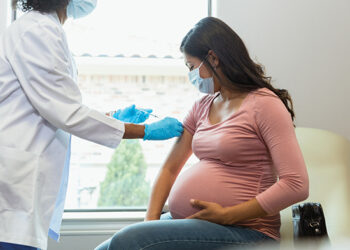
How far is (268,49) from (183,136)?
0.88m

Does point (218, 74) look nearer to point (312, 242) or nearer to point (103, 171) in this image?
point (312, 242)

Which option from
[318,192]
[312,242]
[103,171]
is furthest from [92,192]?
[312,242]

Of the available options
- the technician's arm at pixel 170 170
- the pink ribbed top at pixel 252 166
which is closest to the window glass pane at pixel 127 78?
the technician's arm at pixel 170 170

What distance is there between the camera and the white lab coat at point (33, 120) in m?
1.49

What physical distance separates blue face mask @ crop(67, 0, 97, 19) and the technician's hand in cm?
84

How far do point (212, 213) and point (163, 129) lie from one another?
44cm

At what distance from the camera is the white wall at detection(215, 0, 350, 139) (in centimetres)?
244

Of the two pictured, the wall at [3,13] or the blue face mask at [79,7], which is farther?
the wall at [3,13]

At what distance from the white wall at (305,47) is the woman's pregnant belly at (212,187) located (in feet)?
3.37

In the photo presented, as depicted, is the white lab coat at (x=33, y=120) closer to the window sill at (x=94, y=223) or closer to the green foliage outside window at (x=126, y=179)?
the window sill at (x=94, y=223)

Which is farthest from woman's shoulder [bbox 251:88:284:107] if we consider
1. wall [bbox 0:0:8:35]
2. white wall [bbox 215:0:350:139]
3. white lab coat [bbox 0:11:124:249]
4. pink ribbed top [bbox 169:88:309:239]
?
wall [bbox 0:0:8:35]

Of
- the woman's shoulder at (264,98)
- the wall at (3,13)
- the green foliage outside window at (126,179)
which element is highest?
the wall at (3,13)

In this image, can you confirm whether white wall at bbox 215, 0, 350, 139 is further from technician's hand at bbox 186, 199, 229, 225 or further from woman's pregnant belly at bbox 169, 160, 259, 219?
technician's hand at bbox 186, 199, 229, 225

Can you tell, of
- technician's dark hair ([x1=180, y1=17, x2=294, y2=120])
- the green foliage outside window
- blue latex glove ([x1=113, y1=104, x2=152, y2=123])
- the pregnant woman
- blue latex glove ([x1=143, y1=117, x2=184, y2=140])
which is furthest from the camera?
the green foliage outside window
